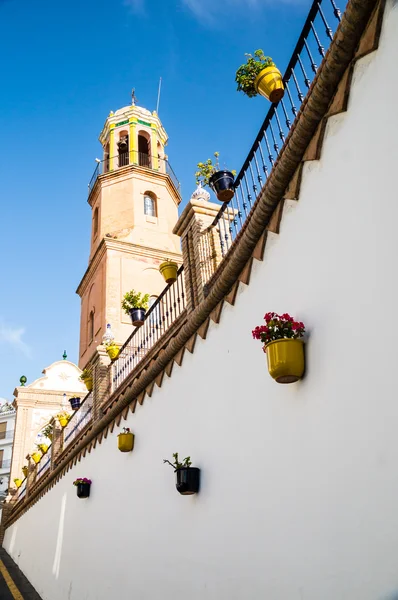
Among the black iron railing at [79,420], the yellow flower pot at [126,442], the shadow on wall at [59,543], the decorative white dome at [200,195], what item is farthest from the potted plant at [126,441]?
the shadow on wall at [59,543]

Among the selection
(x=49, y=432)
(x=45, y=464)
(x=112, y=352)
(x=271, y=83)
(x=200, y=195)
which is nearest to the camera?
(x=271, y=83)

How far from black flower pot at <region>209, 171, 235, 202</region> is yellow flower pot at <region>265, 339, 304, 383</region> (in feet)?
8.17

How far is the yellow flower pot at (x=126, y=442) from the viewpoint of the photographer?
7.12 meters

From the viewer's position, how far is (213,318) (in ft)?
17.0

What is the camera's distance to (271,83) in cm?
434

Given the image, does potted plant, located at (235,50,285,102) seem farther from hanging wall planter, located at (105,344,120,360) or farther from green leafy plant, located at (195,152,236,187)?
hanging wall planter, located at (105,344,120,360)

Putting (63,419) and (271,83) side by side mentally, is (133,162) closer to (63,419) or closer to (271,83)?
(63,419)

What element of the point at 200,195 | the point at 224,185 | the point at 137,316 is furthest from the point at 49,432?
the point at 224,185

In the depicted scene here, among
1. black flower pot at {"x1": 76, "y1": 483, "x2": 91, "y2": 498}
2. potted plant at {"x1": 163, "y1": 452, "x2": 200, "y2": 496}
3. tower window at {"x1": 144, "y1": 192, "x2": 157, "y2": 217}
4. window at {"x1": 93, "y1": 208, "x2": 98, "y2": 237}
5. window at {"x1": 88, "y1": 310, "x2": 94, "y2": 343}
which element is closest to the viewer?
potted plant at {"x1": 163, "y1": 452, "x2": 200, "y2": 496}

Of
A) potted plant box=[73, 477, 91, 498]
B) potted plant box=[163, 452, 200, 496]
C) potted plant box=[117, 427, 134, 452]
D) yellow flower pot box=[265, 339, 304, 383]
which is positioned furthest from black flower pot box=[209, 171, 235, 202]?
potted plant box=[73, 477, 91, 498]

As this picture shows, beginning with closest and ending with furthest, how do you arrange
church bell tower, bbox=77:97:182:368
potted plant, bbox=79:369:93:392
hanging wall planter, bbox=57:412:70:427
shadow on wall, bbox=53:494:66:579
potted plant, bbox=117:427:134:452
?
1. potted plant, bbox=117:427:134:452
2. shadow on wall, bbox=53:494:66:579
3. potted plant, bbox=79:369:93:392
4. hanging wall planter, bbox=57:412:70:427
5. church bell tower, bbox=77:97:182:368

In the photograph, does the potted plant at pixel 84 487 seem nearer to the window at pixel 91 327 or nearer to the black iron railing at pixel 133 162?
the window at pixel 91 327

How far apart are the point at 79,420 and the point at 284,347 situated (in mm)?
9281

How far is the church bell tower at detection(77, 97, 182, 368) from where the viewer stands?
1761 centimetres
